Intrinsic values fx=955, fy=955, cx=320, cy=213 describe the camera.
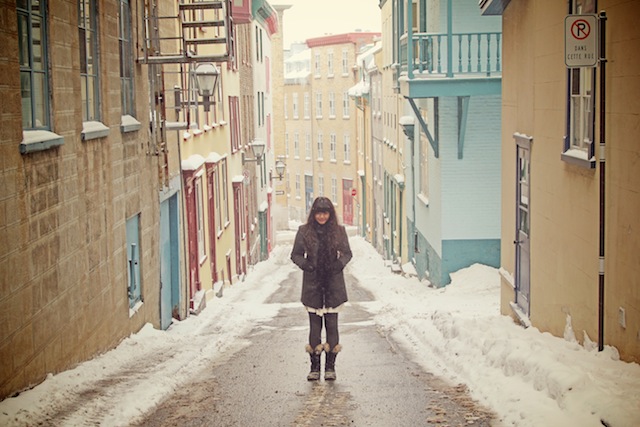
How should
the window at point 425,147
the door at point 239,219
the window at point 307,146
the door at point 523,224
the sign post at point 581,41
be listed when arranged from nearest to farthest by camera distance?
the sign post at point 581,41
the door at point 523,224
the window at point 425,147
the door at point 239,219
the window at point 307,146

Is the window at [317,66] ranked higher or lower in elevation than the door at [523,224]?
higher

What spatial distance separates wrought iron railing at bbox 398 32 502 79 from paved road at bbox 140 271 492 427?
23.6ft

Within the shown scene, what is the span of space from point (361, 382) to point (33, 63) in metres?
3.91

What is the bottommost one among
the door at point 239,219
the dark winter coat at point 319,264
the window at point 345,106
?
the door at point 239,219

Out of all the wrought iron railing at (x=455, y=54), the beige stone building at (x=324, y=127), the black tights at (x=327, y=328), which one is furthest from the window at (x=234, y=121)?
the beige stone building at (x=324, y=127)

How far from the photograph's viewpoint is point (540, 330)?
33.0 feet

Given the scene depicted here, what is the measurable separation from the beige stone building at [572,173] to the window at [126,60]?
4.84m

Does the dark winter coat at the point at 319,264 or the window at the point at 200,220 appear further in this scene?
the window at the point at 200,220

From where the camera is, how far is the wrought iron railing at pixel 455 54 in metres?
16.9

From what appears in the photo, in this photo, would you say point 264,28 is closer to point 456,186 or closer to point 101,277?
point 456,186

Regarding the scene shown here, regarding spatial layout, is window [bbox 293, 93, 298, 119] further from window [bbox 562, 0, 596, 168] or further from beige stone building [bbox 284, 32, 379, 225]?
window [bbox 562, 0, 596, 168]

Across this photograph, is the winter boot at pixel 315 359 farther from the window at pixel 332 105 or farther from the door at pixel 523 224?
the window at pixel 332 105

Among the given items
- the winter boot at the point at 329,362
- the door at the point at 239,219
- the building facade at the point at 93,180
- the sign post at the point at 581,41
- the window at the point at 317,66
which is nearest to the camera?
the building facade at the point at 93,180

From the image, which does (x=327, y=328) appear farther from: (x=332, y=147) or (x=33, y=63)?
(x=332, y=147)
